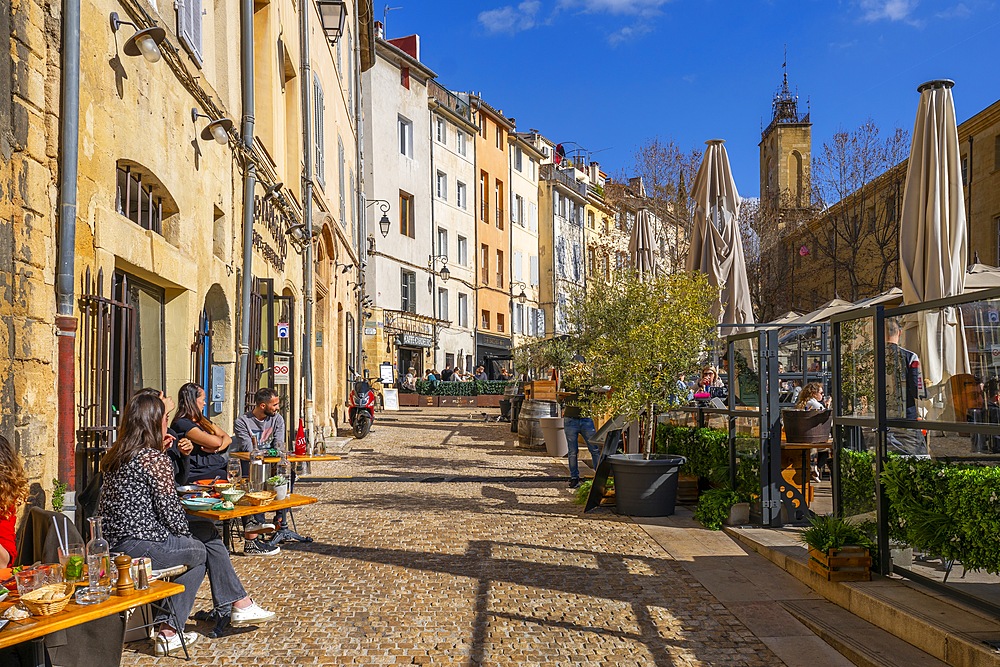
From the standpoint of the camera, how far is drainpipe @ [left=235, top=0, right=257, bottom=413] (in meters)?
10.5

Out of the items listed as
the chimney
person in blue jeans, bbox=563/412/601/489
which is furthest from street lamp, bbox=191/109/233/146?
the chimney

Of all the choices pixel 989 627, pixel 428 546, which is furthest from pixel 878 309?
pixel 428 546

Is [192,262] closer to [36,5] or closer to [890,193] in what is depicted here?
[36,5]

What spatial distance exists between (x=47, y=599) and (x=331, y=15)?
640 inches

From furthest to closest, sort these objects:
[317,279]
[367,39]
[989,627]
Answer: [367,39] < [317,279] < [989,627]

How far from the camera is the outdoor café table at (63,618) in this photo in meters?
3.06

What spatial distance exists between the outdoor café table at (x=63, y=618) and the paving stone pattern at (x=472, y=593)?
1071 millimetres

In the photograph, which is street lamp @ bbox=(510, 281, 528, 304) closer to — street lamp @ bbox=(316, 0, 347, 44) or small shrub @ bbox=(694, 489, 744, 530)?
street lamp @ bbox=(316, 0, 347, 44)

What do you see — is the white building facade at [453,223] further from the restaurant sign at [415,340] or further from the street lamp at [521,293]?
the street lamp at [521,293]

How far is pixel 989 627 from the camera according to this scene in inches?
169

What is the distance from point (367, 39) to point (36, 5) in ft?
72.8

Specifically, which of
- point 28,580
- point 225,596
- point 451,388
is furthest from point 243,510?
point 451,388

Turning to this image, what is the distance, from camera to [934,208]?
7.73m

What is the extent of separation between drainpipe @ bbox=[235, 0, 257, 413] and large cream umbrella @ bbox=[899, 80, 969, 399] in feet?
23.5
